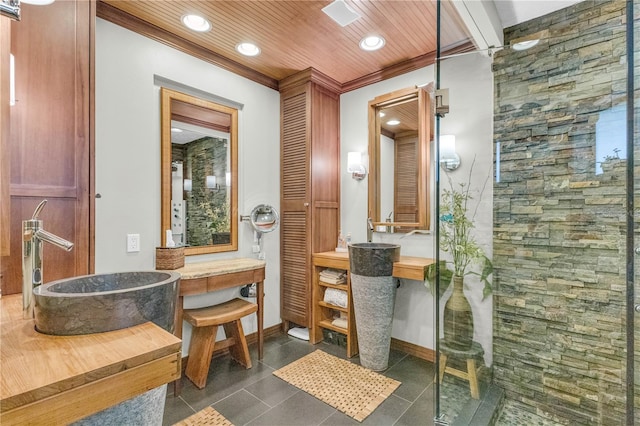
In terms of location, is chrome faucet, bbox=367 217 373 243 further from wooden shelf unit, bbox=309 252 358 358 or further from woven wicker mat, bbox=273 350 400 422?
woven wicker mat, bbox=273 350 400 422

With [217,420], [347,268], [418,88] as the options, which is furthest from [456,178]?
[217,420]

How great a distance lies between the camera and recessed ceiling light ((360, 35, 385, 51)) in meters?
2.29

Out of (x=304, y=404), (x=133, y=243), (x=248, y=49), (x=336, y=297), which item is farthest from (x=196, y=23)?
(x=304, y=404)

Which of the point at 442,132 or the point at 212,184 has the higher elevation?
the point at 442,132

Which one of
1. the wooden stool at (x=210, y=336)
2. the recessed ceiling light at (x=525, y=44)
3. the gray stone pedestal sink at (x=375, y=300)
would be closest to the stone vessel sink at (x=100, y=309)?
the wooden stool at (x=210, y=336)

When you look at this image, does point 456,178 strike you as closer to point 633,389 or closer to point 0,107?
point 633,389

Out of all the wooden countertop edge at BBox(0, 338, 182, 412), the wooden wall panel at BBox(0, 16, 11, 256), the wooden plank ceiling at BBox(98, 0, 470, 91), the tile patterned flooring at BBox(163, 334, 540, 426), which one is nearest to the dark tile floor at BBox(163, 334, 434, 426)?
the tile patterned flooring at BBox(163, 334, 540, 426)

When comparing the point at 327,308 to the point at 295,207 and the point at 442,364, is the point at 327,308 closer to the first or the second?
the point at 295,207

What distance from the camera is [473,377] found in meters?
2.05

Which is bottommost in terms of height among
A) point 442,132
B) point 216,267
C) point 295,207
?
point 216,267

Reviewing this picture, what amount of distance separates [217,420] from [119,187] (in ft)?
5.43

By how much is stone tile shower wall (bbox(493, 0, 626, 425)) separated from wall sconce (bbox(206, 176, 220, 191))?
7.51 ft

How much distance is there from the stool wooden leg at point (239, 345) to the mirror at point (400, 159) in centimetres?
154

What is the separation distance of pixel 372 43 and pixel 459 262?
1878mm
